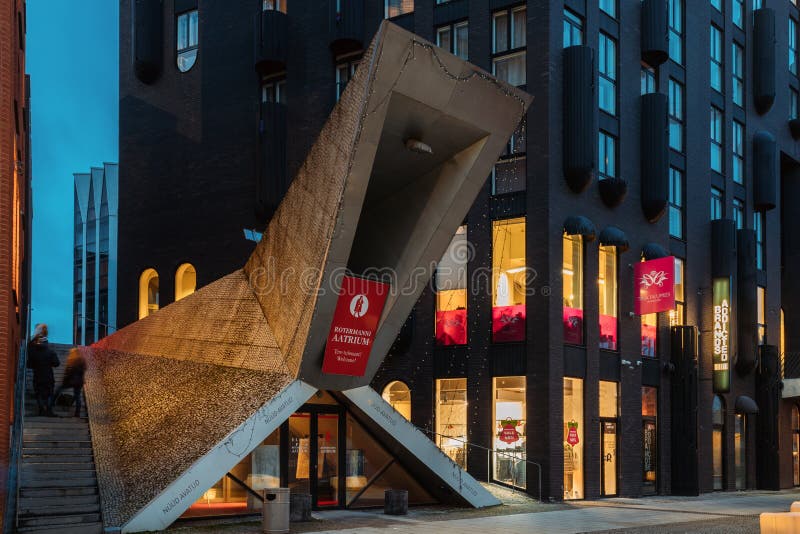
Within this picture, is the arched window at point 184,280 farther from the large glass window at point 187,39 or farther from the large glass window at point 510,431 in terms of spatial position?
the large glass window at point 510,431

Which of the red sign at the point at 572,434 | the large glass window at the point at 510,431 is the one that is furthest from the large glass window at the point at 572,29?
the red sign at the point at 572,434

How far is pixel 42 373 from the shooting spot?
20656mm

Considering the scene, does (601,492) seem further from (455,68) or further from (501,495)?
(455,68)

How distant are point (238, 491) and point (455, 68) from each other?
30.4 ft

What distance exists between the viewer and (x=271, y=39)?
34.7 metres

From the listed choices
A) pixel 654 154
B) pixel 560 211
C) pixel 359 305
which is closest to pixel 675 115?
pixel 654 154

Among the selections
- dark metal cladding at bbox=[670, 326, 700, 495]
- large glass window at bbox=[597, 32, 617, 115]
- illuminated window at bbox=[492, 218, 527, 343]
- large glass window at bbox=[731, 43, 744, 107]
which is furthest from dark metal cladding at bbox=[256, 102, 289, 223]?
large glass window at bbox=[731, 43, 744, 107]

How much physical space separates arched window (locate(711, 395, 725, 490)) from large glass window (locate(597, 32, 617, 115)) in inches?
501

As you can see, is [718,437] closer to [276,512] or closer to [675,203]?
[675,203]

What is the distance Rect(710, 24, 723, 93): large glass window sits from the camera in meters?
38.2

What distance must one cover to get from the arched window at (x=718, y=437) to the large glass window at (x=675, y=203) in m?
7.01

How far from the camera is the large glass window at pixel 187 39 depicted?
38.8 metres

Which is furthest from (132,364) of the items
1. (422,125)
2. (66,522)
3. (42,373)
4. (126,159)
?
(126,159)

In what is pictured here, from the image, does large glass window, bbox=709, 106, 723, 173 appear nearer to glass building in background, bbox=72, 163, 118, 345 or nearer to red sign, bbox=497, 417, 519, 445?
red sign, bbox=497, 417, 519, 445
